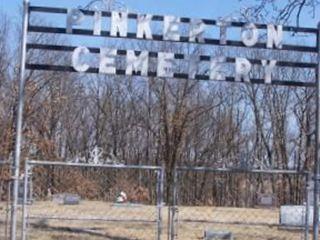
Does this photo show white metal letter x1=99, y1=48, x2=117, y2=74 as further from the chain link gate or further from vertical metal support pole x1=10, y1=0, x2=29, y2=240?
the chain link gate

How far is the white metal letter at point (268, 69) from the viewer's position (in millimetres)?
11709

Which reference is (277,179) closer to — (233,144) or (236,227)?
(233,144)

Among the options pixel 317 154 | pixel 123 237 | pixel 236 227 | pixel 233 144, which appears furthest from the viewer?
pixel 233 144

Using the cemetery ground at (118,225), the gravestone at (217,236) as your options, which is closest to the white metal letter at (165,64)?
the cemetery ground at (118,225)


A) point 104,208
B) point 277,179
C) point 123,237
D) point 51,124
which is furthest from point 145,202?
point 51,124

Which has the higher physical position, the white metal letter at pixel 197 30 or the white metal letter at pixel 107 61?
the white metal letter at pixel 197 30

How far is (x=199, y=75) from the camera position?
37.2 feet

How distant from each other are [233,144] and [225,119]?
186 cm

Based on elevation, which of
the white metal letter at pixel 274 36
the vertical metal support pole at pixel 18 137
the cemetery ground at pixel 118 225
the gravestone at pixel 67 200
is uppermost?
the white metal letter at pixel 274 36

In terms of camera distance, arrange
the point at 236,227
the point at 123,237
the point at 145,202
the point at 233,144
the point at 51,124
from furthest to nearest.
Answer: the point at 233,144 → the point at 51,124 → the point at 145,202 → the point at 236,227 → the point at 123,237

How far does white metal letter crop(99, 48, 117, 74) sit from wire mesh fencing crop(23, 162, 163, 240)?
3.27 m

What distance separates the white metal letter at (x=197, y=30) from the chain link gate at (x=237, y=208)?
199 centimetres

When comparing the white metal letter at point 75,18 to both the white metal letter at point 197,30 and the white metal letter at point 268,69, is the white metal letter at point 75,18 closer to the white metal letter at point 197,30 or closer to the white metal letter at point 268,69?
the white metal letter at point 197,30

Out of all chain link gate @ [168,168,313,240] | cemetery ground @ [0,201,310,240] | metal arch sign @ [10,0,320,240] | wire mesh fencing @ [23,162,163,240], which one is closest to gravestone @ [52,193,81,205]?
wire mesh fencing @ [23,162,163,240]
